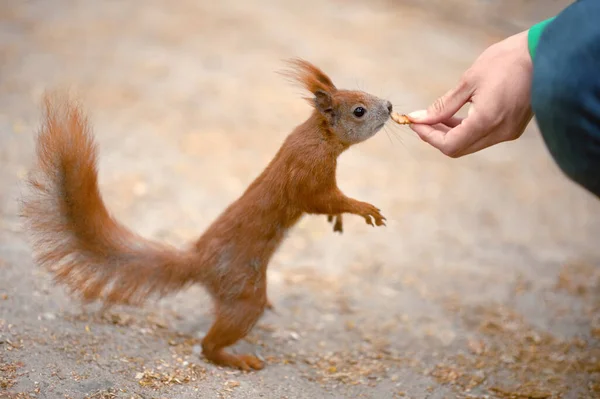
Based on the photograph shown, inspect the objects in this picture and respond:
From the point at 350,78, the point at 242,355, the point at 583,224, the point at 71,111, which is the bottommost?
the point at 242,355

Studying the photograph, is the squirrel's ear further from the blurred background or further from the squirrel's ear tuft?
the blurred background

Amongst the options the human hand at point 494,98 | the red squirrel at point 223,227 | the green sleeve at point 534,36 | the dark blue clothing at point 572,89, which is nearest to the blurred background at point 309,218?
the red squirrel at point 223,227

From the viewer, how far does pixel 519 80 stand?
2.06 meters

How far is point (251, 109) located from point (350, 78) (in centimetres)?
95

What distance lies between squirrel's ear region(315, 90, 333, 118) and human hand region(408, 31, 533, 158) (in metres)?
0.48

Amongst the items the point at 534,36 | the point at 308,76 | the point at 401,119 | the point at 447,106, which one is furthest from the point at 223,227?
the point at 534,36

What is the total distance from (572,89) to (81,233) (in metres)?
1.78

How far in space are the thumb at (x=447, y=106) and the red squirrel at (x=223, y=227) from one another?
0.84 ft

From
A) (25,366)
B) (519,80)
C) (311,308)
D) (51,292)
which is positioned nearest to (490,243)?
(311,308)

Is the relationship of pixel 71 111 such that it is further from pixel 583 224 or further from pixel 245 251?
pixel 583 224

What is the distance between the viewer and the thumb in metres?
2.26

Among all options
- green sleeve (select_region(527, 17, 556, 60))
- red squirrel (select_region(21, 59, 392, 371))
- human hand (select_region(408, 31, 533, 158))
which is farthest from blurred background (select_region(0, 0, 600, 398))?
green sleeve (select_region(527, 17, 556, 60))

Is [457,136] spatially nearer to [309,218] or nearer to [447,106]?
[447,106]

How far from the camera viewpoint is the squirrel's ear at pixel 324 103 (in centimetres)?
260
